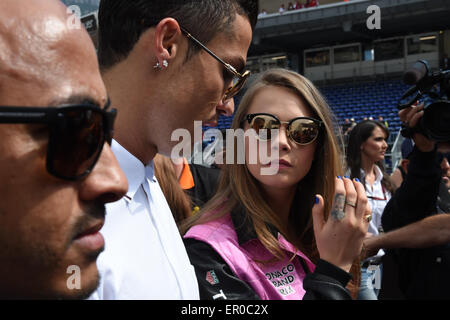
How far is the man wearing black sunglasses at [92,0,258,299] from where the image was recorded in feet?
3.32

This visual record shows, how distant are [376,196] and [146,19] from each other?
2.88m

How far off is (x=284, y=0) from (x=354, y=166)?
1990cm

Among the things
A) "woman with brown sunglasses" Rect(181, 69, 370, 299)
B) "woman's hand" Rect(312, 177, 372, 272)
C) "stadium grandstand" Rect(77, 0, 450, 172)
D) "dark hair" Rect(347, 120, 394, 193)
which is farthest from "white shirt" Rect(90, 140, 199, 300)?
"stadium grandstand" Rect(77, 0, 450, 172)

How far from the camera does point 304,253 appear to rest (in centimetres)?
152

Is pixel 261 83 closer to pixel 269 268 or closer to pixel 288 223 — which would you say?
pixel 288 223

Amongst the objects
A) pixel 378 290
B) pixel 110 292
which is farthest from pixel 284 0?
pixel 110 292

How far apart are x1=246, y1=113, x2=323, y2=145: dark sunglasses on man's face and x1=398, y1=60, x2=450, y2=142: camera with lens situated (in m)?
0.61

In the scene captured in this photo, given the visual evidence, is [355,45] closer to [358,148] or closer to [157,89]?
[358,148]

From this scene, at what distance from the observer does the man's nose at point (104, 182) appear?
0.65 m

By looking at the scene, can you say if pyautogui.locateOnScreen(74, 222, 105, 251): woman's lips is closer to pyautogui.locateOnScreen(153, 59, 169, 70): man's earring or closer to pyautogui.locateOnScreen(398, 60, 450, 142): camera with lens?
pyautogui.locateOnScreen(153, 59, 169, 70): man's earring

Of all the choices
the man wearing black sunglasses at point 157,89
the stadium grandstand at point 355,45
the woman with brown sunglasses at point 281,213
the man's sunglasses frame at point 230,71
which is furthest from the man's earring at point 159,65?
the stadium grandstand at point 355,45

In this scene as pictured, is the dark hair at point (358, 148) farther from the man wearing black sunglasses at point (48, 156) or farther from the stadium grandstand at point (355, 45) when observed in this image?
the stadium grandstand at point (355, 45)

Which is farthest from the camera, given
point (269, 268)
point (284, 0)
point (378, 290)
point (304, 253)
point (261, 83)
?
point (284, 0)
